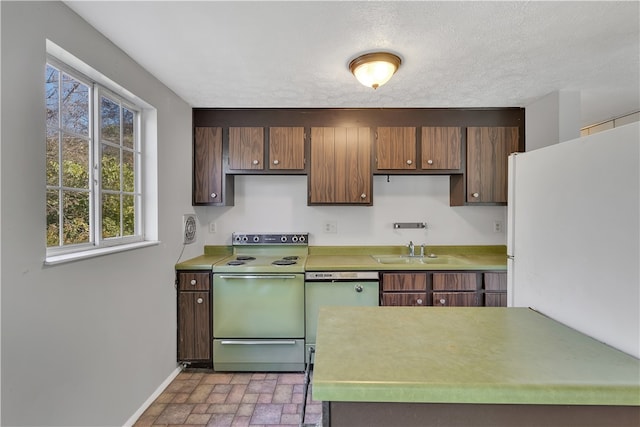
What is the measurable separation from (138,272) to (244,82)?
58.7 inches

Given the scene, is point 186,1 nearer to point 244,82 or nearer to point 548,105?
point 244,82

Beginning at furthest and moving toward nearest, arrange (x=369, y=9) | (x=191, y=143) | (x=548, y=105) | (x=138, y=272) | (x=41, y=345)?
(x=191, y=143) → (x=548, y=105) → (x=138, y=272) → (x=369, y=9) → (x=41, y=345)

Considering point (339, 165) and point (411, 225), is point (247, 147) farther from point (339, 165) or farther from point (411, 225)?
point (411, 225)

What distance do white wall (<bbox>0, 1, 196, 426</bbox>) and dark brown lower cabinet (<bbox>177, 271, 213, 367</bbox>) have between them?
0.28m

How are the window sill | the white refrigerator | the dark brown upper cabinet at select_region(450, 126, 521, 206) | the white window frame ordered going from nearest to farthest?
the white refrigerator
the window sill
the white window frame
the dark brown upper cabinet at select_region(450, 126, 521, 206)

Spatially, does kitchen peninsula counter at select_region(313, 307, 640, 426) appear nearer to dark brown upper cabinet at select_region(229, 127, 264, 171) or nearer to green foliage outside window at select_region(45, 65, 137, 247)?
green foliage outside window at select_region(45, 65, 137, 247)

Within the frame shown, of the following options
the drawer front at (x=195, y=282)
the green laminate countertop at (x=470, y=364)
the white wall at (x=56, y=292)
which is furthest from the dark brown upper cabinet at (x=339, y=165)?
the green laminate countertop at (x=470, y=364)

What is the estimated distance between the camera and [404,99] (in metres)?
2.45

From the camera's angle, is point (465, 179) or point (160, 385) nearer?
point (160, 385)

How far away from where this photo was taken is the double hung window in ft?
4.52

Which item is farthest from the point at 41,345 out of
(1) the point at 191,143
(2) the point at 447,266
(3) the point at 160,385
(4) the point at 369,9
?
(2) the point at 447,266

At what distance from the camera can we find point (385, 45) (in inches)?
63.6

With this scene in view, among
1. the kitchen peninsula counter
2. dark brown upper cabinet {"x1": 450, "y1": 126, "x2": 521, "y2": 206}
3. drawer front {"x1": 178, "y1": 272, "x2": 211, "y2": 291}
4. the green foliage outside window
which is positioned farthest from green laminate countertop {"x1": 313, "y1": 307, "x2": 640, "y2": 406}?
dark brown upper cabinet {"x1": 450, "y1": 126, "x2": 521, "y2": 206}

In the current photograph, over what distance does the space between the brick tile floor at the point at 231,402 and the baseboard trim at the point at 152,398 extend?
2 centimetres
